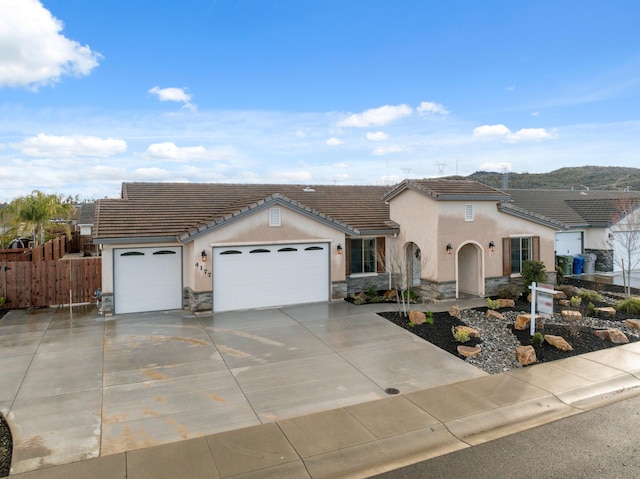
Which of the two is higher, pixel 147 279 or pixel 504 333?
pixel 147 279

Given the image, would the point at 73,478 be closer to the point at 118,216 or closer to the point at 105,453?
the point at 105,453

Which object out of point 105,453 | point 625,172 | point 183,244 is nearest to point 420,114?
point 183,244

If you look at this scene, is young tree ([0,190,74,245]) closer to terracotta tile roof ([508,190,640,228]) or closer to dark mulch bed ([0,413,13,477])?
dark mulch bed ([0,413,13,477])

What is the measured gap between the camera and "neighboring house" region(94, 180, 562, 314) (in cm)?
1333

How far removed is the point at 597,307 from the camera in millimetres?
13672

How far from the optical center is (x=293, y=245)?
14453 millimetres

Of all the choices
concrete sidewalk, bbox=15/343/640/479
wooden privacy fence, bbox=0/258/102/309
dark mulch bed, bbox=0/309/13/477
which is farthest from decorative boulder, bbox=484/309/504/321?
wooden privacy fence, bbox=0/258/102/309

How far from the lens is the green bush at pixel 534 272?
1523cm

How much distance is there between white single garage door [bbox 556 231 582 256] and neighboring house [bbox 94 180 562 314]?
564 cm

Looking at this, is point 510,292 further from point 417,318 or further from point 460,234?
point 417,318

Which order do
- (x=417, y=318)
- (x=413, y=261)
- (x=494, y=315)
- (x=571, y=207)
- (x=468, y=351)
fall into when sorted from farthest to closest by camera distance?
1. (x=571, y=207)
2. (x=413, y=261)
3. (x=494, y=315)
4. (x=417, y=318)
5. (x=468, y=351)

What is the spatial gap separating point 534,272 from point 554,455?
36.4 ft

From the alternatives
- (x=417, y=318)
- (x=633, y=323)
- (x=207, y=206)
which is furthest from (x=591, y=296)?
(x=207, y=206)

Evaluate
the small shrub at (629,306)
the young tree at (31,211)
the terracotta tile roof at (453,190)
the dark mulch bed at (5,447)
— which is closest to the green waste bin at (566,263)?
the terracotta tile roof at (453,190)
